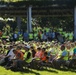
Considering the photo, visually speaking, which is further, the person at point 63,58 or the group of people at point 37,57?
the person at point 63,58

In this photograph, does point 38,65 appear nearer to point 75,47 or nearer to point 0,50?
point 75,47

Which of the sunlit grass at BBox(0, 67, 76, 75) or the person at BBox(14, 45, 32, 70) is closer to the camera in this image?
the sunlit grass at BBox(0, 67, 76, 75)

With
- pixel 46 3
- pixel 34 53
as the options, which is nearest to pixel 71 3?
pixel 46 3

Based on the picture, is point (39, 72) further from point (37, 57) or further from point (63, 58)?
point (63, 58)

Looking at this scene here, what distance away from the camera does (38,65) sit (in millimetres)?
17750

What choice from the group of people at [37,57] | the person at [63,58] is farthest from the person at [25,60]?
the person at [63,58]

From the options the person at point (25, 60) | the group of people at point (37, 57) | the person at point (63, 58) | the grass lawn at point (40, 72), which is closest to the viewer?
the grass lawn at point (40, 72)

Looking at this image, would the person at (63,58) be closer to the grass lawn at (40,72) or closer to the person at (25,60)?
the grass lawn at (40,72)

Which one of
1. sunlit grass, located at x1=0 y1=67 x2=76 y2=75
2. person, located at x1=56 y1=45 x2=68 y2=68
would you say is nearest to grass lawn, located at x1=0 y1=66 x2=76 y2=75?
sunlit grass, located at x1=0 y1=67 x2=76 y2=75

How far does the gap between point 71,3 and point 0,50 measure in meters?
17.9

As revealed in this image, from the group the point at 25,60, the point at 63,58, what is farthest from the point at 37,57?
the point at 63,58

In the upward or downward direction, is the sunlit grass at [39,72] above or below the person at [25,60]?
below

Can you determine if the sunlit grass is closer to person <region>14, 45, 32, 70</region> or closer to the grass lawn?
the grass lawn

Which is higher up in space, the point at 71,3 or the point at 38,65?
the point at 71,3
